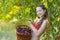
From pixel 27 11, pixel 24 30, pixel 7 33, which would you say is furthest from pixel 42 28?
pixel 7 33

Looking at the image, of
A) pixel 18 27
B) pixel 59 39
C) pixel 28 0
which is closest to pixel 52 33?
pixel 59 39

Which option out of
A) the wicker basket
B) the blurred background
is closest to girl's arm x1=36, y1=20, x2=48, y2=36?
the wicker basket

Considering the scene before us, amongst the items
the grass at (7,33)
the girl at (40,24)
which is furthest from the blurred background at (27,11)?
the grass at (7,33)

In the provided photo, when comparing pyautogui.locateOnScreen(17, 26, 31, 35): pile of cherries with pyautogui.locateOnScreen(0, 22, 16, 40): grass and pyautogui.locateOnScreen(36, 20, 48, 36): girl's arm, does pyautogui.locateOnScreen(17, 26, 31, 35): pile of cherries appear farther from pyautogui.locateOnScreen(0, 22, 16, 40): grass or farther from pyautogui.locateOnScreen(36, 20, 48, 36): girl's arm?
pyautogui.locateOnScreen(0, 22, 16, 40): grass

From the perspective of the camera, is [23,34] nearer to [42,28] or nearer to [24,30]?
[24,30]

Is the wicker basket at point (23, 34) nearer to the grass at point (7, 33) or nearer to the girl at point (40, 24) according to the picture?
the girl at point (40, 24)

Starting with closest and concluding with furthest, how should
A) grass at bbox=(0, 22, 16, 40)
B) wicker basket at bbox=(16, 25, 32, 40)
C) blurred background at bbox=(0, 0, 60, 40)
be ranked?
wicker basket at bbox=(16, 25, 32, 40) < blurred background at bbox=(0, 0, 60, 40) < grass at bbox=(0, 22, 16, 40)

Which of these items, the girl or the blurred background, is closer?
the girl

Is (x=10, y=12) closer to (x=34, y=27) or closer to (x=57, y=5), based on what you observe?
(x=34, y=27)

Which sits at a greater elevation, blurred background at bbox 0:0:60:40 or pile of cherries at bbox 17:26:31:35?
blurred background at bbox 0:0:60:40

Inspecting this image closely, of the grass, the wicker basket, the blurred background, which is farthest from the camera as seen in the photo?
the grass

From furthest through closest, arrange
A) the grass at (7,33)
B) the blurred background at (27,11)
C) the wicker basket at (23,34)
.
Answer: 1. the grass at (7,33)
2. the blurred background at (27,11)
3. the wicker basket at (23,34)

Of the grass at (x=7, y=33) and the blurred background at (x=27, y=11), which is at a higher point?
the grass at (x=7, y=33)

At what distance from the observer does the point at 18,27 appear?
2965 mm
